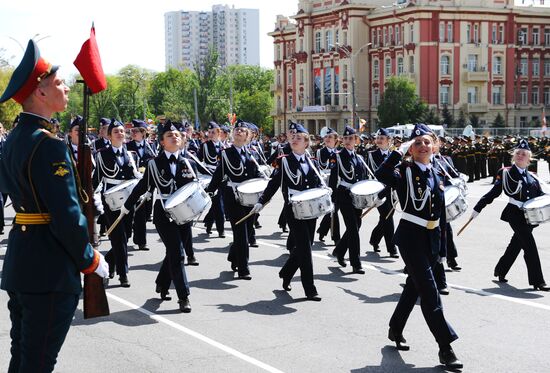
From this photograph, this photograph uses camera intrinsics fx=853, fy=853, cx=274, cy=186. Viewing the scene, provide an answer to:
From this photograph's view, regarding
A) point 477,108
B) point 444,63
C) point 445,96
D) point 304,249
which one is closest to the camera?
point 304,249

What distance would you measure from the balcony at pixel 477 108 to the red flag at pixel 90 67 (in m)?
87.1

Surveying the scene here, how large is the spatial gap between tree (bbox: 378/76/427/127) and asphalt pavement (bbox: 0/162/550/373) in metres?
68.9

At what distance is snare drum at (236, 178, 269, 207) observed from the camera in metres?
12.5

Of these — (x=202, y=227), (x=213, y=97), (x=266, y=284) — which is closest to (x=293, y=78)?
(x=213, y=97)

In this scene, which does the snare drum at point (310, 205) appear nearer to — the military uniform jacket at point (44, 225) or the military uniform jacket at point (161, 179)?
the military uniform jacket at point (161, 179)

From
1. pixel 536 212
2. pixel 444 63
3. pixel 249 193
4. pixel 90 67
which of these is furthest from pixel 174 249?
pixel 444 63

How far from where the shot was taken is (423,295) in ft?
24.7

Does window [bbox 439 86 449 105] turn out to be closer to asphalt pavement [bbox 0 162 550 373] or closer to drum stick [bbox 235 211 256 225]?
asphalt pavement [bbox 0 162 550 373]

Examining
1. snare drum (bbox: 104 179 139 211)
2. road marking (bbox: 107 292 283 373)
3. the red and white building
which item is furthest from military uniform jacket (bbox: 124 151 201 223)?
the red and white building

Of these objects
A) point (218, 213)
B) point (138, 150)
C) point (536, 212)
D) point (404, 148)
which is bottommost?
point (218, 213)

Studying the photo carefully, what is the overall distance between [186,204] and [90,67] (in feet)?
15.3

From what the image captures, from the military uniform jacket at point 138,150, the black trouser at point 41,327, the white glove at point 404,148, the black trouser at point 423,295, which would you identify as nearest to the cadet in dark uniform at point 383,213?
the military uniform jacket at point 138,150

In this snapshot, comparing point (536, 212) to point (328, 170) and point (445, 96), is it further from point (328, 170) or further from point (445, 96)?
point (445, 96)

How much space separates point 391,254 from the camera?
14.1 metres
